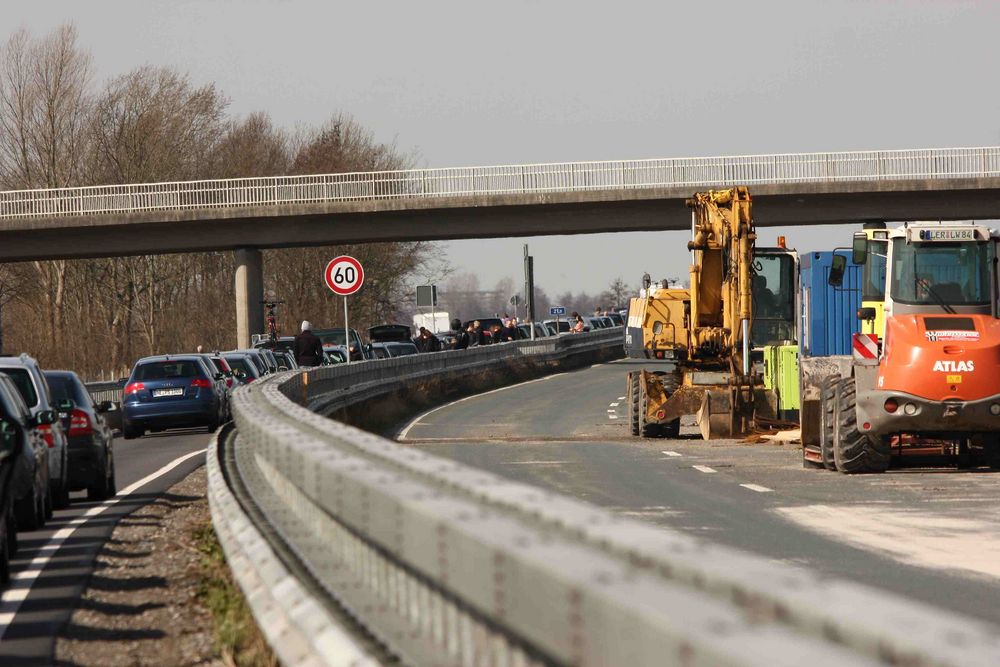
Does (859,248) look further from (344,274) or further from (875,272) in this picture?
(344,274)

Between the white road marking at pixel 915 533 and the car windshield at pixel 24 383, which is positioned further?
the car windshield at pixel 24 383

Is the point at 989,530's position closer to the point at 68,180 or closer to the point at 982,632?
the point at 982,632

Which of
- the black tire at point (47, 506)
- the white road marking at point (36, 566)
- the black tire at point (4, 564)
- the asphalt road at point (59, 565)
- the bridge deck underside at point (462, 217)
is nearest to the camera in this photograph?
the asphalt road at point (59, 565)

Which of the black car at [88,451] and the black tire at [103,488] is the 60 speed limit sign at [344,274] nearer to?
the black car at [88,451]

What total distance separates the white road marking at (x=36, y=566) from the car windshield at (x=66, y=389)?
1138mm

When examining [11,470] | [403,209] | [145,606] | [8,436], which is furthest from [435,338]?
[145,606]

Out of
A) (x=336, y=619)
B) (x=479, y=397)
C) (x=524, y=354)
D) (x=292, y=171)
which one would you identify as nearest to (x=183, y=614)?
(x=336, y=619)

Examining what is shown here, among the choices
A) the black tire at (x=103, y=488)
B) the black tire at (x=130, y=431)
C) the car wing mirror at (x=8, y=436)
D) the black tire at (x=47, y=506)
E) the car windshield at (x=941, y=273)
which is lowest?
the black tire at (x=130, y=431)

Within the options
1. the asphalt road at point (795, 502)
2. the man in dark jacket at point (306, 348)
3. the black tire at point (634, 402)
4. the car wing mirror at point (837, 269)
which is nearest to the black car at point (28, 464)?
the asphalt road at point (795, 502)

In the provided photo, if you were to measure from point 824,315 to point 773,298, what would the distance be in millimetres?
3450

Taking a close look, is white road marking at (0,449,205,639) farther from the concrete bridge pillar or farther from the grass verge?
the concrete bridge pillar

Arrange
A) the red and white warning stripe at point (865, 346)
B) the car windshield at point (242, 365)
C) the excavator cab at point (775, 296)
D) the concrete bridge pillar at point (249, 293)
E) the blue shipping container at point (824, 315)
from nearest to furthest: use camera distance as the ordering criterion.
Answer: the red and white warning stripe at point (865, 346)
the blue shipping container at point (824, 315)
the excavator cab at point (775, 296)
the car windshield at point (242, 365)
the concrete bridge pillar at point (249, 293)

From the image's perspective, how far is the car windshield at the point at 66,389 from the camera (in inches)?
781

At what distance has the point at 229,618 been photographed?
8867 millimetres
